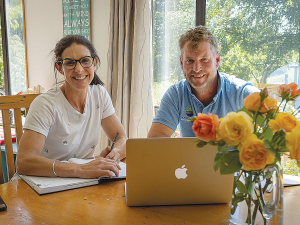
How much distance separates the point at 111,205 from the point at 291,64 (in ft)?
6.10

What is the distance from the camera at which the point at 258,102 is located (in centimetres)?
58

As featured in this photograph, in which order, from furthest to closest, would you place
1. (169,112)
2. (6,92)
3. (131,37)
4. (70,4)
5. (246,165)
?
1. (6,92)
2. (70,4)
3. (131,37)
4. (169,112)
5. (246,165)

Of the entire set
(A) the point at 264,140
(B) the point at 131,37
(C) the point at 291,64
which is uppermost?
A: (B) the point at 131,37

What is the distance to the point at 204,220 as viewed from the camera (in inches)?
31.2

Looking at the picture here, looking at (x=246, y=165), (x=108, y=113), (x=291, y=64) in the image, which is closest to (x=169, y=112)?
(x=108, y=113)

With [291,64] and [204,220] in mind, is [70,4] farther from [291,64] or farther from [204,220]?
[204,220]

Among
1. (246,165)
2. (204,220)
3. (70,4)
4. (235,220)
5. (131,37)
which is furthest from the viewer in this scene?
(70,4)

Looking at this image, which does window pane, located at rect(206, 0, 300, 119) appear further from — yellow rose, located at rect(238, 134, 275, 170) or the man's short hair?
yellow rose, located at rect(238, 134, 275, 170)

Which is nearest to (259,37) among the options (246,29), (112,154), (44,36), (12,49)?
(246,29)

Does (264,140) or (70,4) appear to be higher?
(70,4)

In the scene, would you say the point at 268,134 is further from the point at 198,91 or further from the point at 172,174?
the point at 198,91

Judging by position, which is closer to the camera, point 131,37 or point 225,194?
point 225,194

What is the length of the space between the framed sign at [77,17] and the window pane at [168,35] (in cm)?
77

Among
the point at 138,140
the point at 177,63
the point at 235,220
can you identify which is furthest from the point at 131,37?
the point at 235,220
